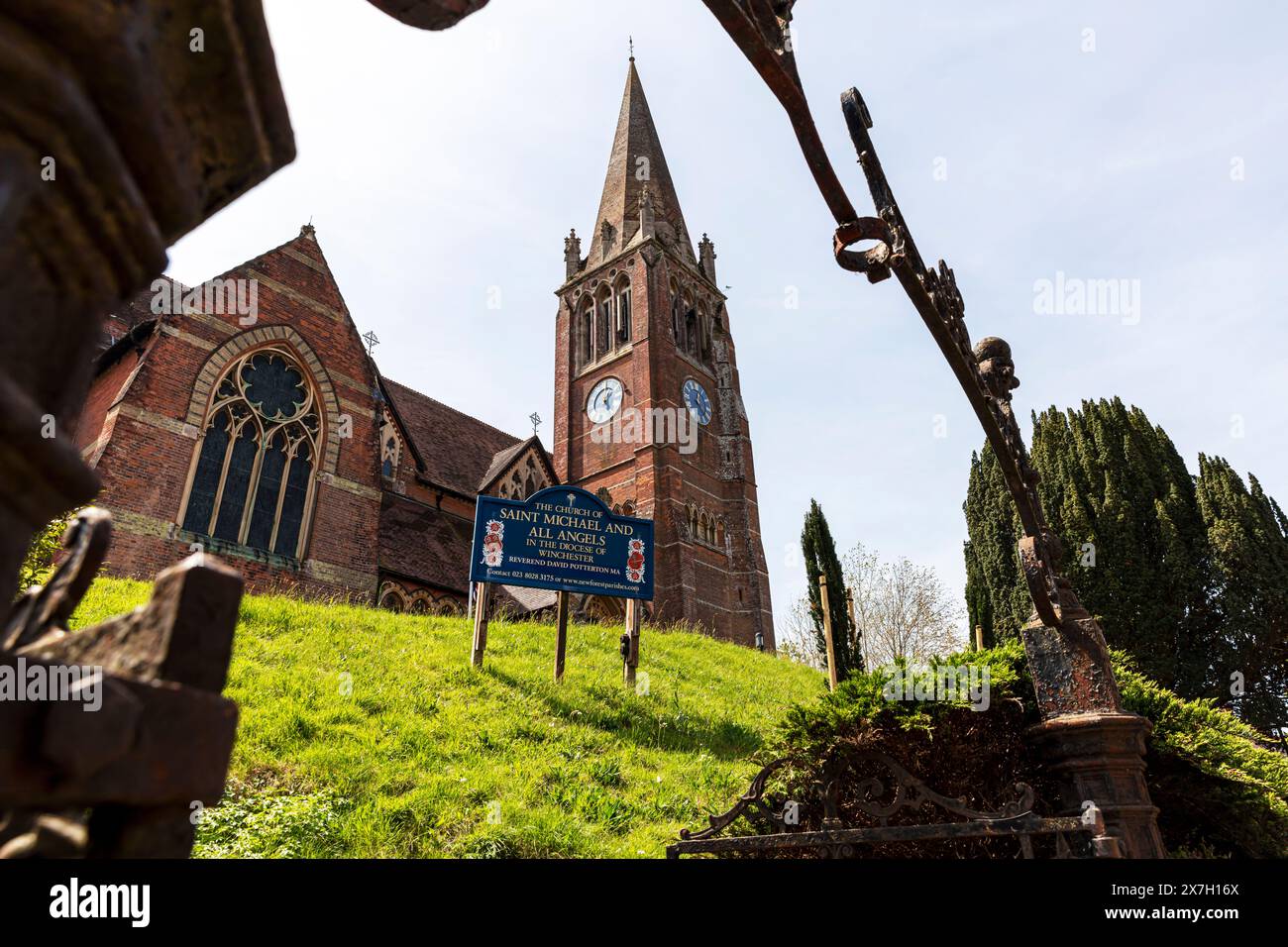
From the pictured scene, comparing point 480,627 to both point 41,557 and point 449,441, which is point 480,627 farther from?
point 449,441

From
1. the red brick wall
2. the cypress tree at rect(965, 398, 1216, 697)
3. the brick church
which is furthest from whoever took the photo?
the red brick wall

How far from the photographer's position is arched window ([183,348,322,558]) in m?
13.9

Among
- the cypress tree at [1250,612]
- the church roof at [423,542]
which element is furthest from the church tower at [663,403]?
the cypress tree at [1250,612]

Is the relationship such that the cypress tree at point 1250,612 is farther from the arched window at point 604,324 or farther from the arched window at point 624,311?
the arched window at point 604,324

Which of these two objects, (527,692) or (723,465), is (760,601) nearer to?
(723,465)

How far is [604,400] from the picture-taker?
108 ft

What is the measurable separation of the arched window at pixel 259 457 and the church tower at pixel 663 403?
1515cm

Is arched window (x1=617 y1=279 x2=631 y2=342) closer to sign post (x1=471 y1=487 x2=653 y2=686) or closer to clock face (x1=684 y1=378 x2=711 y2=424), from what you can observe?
clock face (x1=684 y1=378 x2=711 y2=424)

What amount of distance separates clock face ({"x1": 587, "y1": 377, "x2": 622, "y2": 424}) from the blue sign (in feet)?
68.7

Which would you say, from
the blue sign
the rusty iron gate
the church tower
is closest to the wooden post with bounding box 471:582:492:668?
the blue sign

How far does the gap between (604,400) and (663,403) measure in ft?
10.8

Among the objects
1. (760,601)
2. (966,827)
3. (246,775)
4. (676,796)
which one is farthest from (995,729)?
(760,601)

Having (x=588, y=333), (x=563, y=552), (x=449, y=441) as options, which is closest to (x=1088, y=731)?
(x=563, y=552)

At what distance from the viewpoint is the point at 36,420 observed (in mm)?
719
